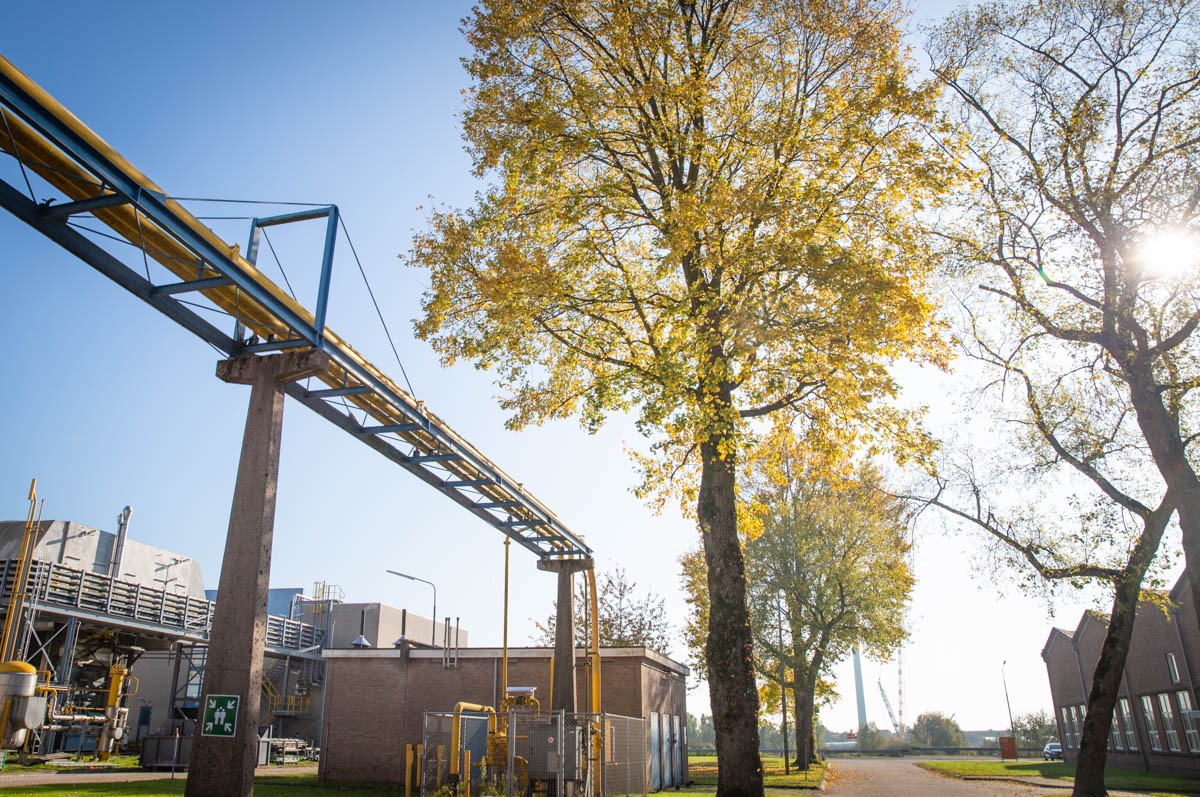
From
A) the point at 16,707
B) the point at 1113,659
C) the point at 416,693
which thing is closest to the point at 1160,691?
the point at 1113,659

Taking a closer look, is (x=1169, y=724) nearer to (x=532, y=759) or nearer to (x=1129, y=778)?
(x=1129, y=778)

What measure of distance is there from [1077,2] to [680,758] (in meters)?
28.4

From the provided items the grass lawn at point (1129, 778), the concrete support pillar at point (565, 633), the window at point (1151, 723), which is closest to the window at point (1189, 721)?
the grass lawn at point (1129, 778)

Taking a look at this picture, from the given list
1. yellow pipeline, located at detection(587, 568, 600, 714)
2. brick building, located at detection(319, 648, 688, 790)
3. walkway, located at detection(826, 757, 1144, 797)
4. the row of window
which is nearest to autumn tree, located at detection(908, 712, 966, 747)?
the row of window

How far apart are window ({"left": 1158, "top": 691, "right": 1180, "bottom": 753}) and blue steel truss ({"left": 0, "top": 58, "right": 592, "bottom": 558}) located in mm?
35628

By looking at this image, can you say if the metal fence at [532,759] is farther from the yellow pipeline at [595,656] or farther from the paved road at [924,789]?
the paved road at [924,789]

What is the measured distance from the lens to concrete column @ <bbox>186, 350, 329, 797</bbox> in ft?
36.8

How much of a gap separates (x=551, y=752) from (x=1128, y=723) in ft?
115

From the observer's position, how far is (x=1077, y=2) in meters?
19.0

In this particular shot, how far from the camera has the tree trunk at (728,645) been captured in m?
14.2

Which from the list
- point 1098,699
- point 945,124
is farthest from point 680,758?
point 945,124

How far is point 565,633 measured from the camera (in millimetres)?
25188

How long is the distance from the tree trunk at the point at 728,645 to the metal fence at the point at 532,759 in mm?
4082

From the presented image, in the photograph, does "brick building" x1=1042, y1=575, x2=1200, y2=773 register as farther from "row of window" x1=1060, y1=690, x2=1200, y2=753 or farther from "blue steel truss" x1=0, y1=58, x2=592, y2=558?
"blue steel truss" x1=0, y1=58, x2=592, y2=558
